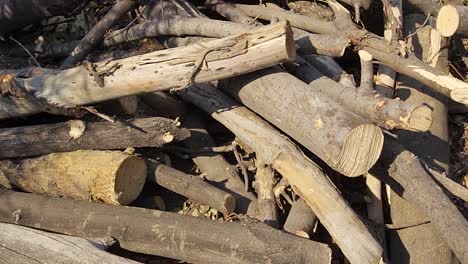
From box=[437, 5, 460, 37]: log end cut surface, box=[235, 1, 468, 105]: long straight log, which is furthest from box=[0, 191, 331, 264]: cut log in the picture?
box=[437, 5, 460, 37]: log end cut surface

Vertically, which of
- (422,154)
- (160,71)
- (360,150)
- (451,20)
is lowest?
(422,154)

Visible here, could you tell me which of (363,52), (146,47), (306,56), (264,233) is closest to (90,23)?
(146,47)

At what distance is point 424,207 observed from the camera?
387 centimetres

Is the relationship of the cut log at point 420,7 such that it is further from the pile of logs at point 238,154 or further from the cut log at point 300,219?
the cut log at point 300,219

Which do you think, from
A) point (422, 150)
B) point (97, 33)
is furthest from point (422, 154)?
point (97, 33)

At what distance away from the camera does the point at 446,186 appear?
4125mm

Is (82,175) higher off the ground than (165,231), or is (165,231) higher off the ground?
(82,175)

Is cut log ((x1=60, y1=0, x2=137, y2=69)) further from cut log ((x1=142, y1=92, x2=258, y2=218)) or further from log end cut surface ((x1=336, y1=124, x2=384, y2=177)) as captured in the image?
log end cut surface ((x1=336, y1=124, x2=384, y2=177))

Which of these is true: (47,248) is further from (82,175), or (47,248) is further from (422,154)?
(422,154)

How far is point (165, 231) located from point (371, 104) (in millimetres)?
1560

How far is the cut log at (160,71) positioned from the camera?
3.97m

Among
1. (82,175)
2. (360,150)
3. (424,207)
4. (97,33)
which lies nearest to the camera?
(360,150)

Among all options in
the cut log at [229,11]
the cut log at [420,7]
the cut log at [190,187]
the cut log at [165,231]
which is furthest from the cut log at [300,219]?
the cut log at [420,7]

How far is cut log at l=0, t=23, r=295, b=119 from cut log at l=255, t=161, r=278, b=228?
764 millimetres
